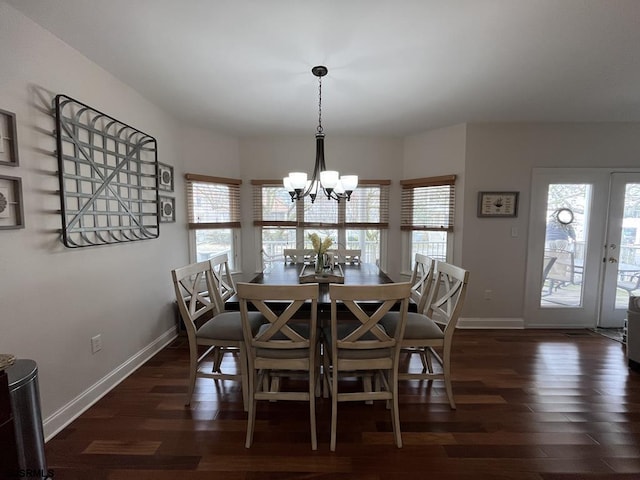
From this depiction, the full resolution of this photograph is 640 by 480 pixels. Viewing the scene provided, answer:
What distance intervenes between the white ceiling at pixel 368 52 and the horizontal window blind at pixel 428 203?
845 mm

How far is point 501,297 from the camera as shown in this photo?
353cm

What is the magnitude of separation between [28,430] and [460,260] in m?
3.73

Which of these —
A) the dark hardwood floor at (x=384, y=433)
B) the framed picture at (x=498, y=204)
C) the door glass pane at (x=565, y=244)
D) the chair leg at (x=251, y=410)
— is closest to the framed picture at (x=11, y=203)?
the dark hardwood floor at (x=384, y=433)

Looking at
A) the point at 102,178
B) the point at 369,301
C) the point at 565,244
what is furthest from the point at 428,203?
the point at 102,178

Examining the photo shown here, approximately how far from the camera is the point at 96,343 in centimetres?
216

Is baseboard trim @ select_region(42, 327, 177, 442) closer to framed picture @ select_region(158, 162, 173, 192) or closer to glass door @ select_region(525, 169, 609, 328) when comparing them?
framed picture @ select_region(158, 162, 173, 192)

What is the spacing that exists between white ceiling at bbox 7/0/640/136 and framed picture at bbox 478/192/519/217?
0.86 metres

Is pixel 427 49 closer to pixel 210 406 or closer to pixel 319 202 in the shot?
pixel 319 202

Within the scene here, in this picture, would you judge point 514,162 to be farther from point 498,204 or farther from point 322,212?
point 322,212

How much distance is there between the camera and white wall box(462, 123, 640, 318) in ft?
11.0

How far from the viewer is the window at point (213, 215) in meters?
3.58

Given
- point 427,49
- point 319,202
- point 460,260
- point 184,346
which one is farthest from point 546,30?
point 184,346

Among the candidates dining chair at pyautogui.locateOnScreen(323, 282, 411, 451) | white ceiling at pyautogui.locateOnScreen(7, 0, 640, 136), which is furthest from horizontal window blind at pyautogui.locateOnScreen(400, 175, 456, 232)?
dining chair at pyautogui.locateOnScreen(323, 282, 411, 451)

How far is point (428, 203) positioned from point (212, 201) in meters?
2.76
